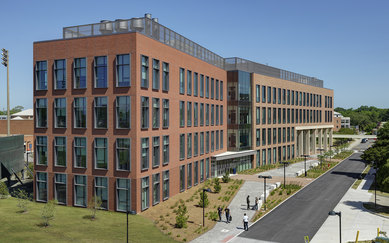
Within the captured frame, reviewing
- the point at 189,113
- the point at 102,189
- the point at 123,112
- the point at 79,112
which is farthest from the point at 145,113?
the point at 189,113

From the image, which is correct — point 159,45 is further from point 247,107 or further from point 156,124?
point 247,107

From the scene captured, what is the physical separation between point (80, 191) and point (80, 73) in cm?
1340

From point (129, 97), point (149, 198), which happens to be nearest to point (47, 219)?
Result: point (149, 198)

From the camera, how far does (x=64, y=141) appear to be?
127ft

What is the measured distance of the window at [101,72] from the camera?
3644 centimetres

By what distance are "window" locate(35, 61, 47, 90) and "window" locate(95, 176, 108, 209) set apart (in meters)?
13.1

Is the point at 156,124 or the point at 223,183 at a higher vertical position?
the point at 156,124

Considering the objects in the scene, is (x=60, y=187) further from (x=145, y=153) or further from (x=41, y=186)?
(x=145, y=153)

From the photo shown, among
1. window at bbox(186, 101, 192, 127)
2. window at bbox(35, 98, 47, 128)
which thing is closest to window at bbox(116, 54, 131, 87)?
window at bbox(35, 98, 47, 128)

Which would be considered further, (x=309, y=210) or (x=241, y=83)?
(x=241, y=83)

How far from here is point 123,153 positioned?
35.7 m

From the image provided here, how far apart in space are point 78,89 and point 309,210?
29699mm

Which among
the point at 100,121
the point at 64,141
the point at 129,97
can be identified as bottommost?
the point at 64,141

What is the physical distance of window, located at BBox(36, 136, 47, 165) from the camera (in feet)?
131
